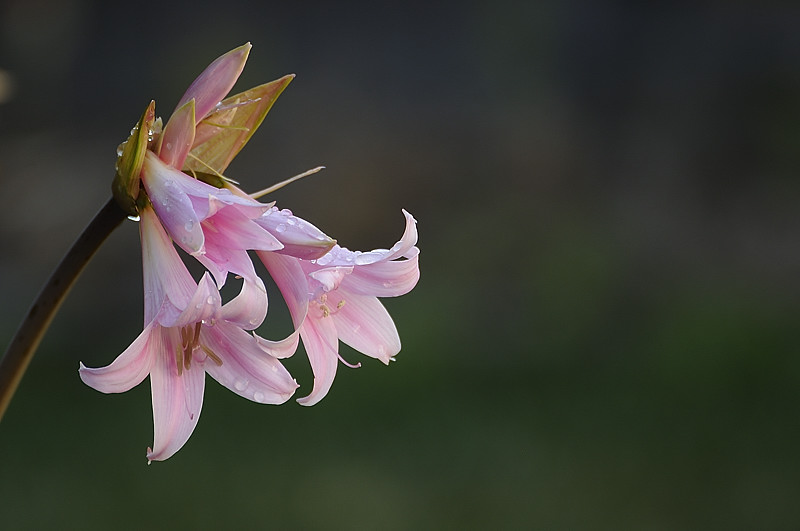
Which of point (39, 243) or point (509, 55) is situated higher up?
point (509, 55)

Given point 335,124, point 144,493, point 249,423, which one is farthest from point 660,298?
point 144,493

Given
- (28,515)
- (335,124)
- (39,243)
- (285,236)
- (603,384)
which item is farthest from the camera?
(335,124)

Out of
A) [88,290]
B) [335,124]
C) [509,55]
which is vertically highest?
[509,55]

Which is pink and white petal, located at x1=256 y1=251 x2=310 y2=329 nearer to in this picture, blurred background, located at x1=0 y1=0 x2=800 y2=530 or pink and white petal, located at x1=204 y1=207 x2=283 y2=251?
pink and white petal, located at x1=204 y1=207 x2=283 y2=251

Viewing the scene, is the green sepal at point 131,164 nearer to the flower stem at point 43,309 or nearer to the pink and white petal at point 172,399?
the flower stem at point 43,309

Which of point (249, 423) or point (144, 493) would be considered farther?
point (249, 423)

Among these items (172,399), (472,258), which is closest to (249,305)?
(172,399)

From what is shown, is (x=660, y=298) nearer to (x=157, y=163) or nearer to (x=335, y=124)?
(x=335, y=124)
